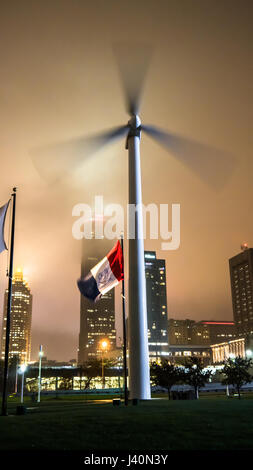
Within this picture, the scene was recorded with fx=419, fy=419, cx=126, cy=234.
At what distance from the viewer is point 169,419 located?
16.2m

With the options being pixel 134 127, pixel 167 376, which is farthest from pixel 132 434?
pixel 167 376

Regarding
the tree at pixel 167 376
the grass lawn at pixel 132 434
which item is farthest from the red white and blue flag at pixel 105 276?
the tree at pixel 167 376

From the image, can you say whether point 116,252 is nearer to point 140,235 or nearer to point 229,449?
point 140,235

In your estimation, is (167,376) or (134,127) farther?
(167,376)

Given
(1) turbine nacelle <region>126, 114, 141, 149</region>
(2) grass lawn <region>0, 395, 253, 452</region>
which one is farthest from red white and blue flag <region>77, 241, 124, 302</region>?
(2) grass lawn <region>0, 395, 253, 452</region>

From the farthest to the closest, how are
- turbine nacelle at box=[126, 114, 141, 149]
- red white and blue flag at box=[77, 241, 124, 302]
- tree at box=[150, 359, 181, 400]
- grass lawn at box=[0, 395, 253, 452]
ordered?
tree at box=[150, 359, 181, 400] → turbine nacelle at box=[126, 114, 141, 149] → red white and blue flag at box=[77, 241, 124, 302] → grass lawn at box=[0, 395, 253, 452]

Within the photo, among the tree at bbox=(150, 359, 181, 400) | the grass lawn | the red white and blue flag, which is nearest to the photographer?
the grass lawn

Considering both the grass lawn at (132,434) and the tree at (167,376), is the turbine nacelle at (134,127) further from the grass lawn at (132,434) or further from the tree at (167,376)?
the grass lawn at (132,434)

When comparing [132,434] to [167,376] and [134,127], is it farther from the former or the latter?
[167,376]

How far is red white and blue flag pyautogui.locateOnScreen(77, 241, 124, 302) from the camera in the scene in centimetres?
3366

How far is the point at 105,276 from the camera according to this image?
33.8 m

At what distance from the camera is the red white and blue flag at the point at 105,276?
1325 inches

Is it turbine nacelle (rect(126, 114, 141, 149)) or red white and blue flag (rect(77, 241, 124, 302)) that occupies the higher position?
turbine nacelle (rect(126, 114, 141, 149))

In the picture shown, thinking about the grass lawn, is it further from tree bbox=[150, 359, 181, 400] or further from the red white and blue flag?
tree bbox=[150, 359, 181, 400]
